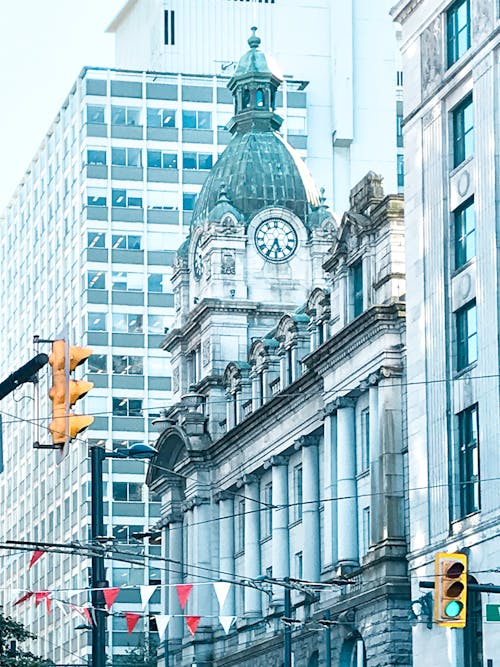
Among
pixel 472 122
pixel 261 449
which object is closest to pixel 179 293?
pixel 261 449

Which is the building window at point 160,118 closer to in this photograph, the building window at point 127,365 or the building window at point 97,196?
the building window at point 97,196

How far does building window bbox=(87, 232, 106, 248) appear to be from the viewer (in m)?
146

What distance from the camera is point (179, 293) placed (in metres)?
109

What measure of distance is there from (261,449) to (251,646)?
28.2 feet

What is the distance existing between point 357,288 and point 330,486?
25.2 ft

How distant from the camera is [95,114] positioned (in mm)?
146750

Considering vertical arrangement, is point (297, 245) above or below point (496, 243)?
above

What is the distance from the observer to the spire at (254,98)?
109 metres

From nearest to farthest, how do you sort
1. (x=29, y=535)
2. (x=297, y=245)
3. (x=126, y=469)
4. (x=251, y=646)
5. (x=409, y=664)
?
(x=409, y=664) → (x=251, y=646) → (x=297, y=245) → (x=126, y=469) → (x=29, y=535)

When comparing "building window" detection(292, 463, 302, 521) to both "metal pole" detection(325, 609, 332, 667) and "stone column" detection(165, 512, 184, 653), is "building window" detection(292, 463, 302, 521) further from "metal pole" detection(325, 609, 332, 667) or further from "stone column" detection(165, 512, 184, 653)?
"stone column" detection(165, 512, 184, 653)

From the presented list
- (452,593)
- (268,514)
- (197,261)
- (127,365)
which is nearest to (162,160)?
(127,365)

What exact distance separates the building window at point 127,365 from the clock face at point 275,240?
41951mm

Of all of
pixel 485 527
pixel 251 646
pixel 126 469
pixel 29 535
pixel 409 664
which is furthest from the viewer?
pixel 29 535

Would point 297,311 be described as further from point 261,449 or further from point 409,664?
point 409,664
